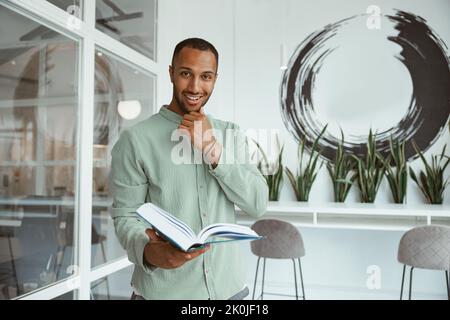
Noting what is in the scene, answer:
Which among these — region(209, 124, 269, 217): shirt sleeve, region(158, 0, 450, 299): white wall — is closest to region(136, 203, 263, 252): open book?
region(209, 124, 269, 217): shirt sleeve

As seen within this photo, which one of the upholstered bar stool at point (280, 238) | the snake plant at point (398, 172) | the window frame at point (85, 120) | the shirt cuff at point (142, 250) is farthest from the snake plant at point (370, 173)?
the shirt cuff at point (142, 250)

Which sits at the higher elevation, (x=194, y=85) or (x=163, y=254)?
(x=194, y=85)

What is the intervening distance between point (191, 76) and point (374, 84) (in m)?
1.76

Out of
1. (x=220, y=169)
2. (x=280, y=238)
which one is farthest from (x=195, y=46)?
(x=280, y=238)

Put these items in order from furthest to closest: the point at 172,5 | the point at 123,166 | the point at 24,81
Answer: the point at 24,81 → the point at 172,5 → the point at 123,166

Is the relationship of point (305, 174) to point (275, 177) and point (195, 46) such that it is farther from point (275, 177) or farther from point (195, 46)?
point (195, 46)

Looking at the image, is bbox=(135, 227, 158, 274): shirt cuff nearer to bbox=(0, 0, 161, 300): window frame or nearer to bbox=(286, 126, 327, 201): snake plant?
bbox=(0, 0, 161, 300): window frame

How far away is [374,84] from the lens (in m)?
2.20

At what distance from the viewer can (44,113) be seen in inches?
60.5

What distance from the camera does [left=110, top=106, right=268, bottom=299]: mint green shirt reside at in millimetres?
788

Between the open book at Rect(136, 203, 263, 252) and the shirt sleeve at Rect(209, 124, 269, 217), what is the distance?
134 mm

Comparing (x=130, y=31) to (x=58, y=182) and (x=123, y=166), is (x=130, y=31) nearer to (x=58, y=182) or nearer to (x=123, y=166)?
(x=58, y=182)
